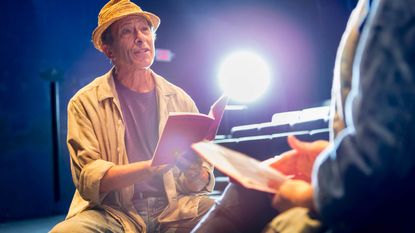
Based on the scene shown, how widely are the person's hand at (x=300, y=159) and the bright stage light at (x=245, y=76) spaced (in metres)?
4.69

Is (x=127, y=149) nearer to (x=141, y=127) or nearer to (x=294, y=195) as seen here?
(x=141, y=127)

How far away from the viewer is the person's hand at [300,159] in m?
0.95

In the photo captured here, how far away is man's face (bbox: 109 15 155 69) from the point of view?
2.21 m

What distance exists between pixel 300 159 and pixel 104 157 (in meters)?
1.22

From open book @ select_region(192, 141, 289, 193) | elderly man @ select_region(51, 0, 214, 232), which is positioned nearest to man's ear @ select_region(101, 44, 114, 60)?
elderly man @ select_region(51, 0, 214, 232)

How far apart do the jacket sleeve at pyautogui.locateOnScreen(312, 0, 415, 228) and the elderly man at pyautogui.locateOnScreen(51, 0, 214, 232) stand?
41.3 inches

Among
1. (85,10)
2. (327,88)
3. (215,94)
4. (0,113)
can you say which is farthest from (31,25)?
(327,88)

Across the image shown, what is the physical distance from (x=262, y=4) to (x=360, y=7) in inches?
215

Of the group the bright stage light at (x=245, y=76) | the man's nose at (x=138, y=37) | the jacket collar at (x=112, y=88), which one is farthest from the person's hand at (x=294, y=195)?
the bright stage light at (x=245, y=76)

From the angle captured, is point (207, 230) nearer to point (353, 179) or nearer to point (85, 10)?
point (353, 179)

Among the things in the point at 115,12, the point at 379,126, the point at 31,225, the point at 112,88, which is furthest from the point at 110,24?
the point at 31,225

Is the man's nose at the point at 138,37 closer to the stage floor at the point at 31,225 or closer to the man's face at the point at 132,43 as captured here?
the man's face at the point at 132,43

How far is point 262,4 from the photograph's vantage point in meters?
6.12

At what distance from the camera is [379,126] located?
628mm
